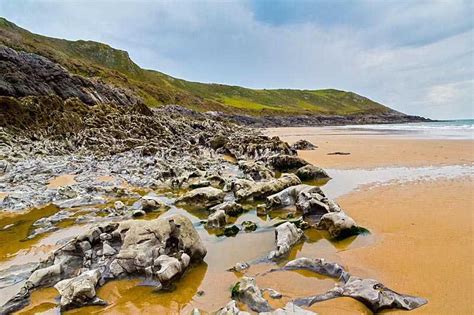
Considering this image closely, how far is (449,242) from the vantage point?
7844mm

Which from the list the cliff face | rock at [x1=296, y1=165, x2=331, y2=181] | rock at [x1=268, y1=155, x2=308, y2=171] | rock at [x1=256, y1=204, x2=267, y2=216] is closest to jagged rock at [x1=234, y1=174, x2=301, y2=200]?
rock at [x1=256, y1=204, x2=267, y2=216]

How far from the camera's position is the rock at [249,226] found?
30.9 feet

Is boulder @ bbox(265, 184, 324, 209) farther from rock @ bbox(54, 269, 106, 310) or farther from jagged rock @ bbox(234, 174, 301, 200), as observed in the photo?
rock @ bbox(54, 269, 106, 310)

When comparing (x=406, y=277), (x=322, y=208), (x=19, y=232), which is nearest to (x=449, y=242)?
(x=406, y=277)

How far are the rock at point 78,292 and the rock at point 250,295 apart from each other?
2.42 metres

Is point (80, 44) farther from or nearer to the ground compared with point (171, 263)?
farther from the ground

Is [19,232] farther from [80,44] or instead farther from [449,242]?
[80,44]

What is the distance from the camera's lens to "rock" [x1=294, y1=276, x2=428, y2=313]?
17.4ft

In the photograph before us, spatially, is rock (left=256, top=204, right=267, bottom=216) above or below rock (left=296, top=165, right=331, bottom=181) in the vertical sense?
below

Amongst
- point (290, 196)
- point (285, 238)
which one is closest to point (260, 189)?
point (290, 196)

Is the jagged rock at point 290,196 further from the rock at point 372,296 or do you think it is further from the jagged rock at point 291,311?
the jagged rock at point 291,311

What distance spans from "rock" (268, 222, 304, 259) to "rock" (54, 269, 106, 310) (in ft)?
12.3

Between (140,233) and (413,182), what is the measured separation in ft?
41.4

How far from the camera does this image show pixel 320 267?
21.9 feet
